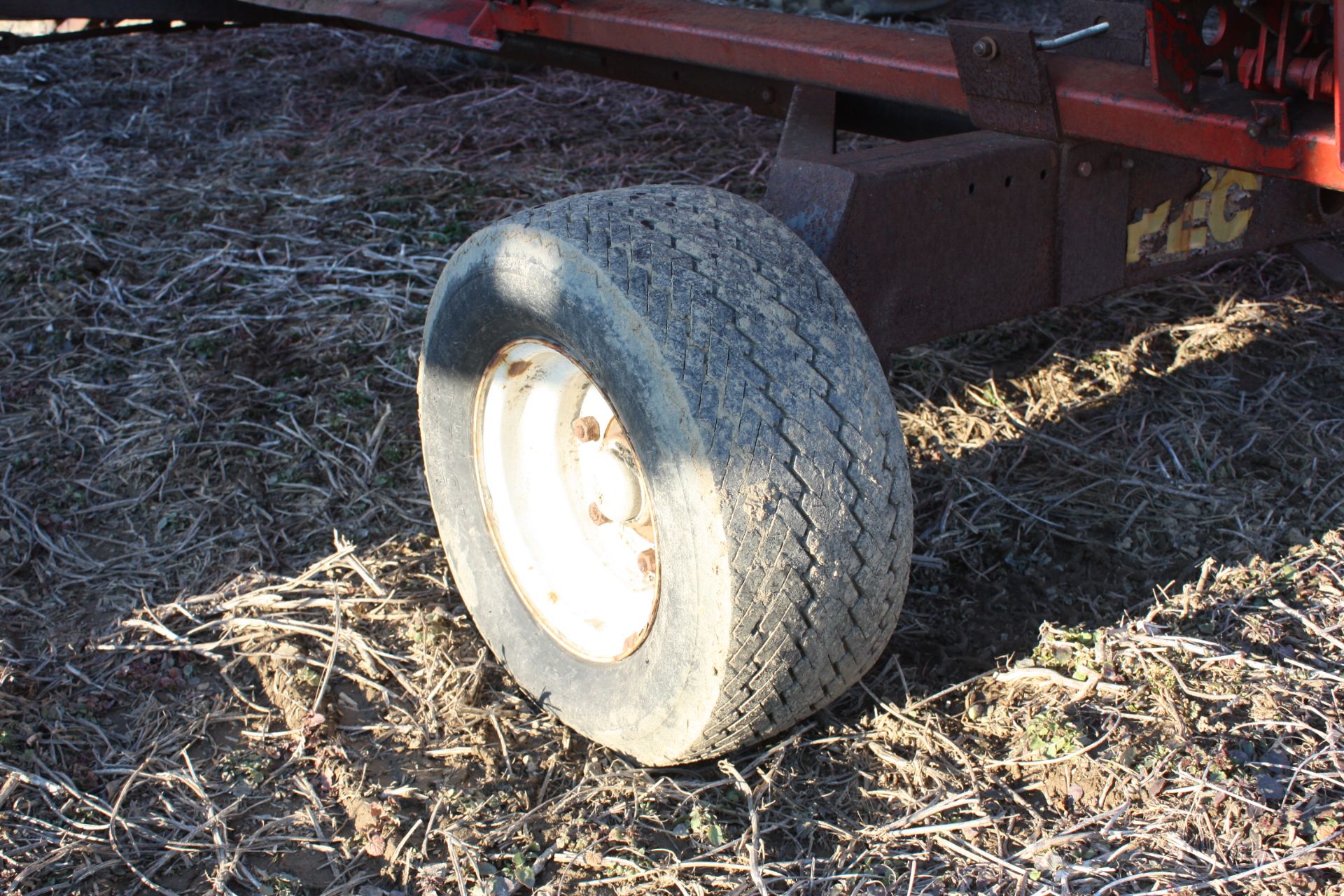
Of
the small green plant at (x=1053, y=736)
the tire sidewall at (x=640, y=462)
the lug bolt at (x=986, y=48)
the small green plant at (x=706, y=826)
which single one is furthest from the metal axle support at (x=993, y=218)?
the small green plant at (x=706, y=826)

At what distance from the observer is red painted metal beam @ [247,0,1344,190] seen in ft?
5.89

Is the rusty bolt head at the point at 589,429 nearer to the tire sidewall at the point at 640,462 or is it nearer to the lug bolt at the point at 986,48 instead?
the tire sidewall at the point at 640,462

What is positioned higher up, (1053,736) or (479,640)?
(1053,736)

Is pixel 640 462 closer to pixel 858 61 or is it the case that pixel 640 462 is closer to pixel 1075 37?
pixel 1075 37

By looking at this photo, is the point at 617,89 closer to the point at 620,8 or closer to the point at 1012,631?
the point at 620,8

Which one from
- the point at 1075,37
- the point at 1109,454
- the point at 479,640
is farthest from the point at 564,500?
the point at 1109,454

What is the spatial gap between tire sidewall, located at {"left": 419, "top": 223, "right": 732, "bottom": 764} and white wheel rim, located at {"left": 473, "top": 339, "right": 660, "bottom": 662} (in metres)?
0.03

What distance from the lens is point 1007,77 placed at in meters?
2.07

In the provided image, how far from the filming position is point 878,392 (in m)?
1.85

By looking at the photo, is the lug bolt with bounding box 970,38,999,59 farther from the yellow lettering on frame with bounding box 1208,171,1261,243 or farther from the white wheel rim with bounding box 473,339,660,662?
the white wheel rim with bounding box 473,339,660,662

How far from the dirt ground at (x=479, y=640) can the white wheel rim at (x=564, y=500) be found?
0.23 m

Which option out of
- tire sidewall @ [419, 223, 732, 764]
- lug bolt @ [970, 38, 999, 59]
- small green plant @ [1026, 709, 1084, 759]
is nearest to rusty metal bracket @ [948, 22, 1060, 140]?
lug bolt @ [970, 38, 999, 59]

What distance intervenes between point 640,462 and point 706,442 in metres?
0.17

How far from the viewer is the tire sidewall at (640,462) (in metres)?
1.75
